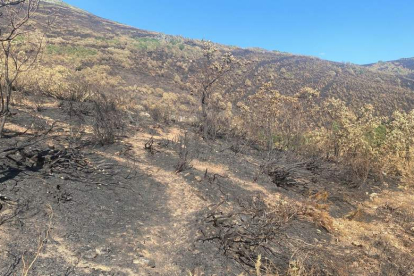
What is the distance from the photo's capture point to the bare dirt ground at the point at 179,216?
2.88m

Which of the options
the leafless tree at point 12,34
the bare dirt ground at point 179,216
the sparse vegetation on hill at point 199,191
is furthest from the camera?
the leafless tree at point 12,34

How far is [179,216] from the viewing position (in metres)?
4.10

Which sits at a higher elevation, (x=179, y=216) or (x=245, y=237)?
(x=245, y=237)

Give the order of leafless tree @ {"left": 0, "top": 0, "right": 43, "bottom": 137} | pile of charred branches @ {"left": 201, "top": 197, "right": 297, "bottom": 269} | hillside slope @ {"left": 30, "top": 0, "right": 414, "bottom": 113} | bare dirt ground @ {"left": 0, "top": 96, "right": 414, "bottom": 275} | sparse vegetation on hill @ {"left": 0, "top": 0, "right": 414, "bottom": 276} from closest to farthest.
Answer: bare dirt ground @ {"left": 0, "top": 96, "right": 414, "bottom": 275} < sparse vegetation on hill @ {"left": 0, "top": 0, "right": 414, "bottom": 276} < pile of charred branches @ {"left": 201, "top": 197, "right": 297, "bottom": 269} < leafless tree @ {"left": 0, "top": 0, "right": 43, "bottom": 137} < hillside slope @ {"left": 30, "top": 0, "right": 414, "bottom": 113}

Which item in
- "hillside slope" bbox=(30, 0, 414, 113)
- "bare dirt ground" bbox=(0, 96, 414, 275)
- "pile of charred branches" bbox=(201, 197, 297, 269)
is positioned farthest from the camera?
"hillside slope" bbox=(30, 0, 414, 113)

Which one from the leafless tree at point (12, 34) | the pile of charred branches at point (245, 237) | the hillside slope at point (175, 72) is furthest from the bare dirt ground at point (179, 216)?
the hillside slope at point (175, 72)

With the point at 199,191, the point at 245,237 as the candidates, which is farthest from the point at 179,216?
the point at 245,237

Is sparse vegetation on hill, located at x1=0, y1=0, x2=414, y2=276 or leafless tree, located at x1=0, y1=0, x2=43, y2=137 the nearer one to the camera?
sparse vegetation on hill, located at x1=0, y1=0, x2=414, y2=276

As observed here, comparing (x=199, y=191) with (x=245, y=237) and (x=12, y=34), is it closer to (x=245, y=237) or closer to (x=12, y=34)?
(x=245, y=237)

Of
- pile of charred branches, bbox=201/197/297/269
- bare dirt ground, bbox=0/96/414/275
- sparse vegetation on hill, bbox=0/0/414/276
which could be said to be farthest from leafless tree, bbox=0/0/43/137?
pile of charred branches, bbox=201/197/297/269

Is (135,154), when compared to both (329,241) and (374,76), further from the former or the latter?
(374,76)

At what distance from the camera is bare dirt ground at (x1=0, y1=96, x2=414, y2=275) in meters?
2.88

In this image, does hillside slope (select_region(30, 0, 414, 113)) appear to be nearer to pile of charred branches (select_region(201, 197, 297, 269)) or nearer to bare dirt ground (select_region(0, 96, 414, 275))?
bare dirt ground (select_region(0, 96, 414, 275))

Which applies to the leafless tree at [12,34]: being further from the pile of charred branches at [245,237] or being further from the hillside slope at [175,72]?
the hillside slope at [175,72]
